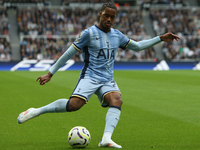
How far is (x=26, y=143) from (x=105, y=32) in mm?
2047

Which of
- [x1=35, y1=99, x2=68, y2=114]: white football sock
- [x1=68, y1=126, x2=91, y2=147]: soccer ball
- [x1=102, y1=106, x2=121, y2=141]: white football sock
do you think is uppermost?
[x1=35, y1=99, x2=68, y2=114]: white football sock

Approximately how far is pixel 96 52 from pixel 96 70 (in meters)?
0.27

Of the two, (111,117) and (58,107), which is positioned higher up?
(58,107)

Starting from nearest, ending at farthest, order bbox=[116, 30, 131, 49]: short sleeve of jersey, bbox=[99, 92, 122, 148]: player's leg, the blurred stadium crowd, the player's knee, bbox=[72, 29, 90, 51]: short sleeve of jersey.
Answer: bbox=[99, 92, 122, 148]: player's leg → the player's knee → bbox=[72, 29, 90, 51]: short sleeve of jersey → bbox=[116, 30, 131, 49]: short sleeve of jersey → the blurred stadium crowd

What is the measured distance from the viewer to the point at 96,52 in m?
5.16

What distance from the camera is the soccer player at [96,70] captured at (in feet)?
16.3

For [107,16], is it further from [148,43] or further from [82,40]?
[148,43]

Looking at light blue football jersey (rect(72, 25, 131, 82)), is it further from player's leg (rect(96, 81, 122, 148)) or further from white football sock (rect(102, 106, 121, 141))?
white football sock (rect(102, 106, 121, 141))

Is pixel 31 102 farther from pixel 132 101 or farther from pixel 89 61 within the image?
pixel 89 61

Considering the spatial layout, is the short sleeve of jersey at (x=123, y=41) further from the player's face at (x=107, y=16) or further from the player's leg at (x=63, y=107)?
the player's leg at (x=63, y=107)

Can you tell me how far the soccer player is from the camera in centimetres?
498

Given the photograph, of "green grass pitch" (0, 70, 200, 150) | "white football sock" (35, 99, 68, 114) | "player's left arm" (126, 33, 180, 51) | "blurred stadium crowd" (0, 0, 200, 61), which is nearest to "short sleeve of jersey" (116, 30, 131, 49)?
"player's left arm" (126, 33, 180, 51)

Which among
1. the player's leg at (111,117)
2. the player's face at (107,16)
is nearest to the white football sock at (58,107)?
the player's leg at (111,117)

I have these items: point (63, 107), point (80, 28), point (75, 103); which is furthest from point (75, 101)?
point (80, 28)
